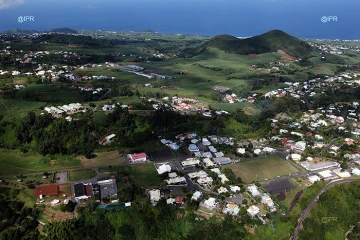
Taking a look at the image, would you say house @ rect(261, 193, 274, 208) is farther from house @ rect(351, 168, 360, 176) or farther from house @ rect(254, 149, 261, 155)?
house @ rect(351, 168, 360, 176)

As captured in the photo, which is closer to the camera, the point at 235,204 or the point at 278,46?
the point at 235,204

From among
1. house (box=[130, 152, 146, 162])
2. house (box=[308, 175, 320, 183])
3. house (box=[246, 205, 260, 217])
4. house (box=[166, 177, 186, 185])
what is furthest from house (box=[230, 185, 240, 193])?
house (box=[130, 152, 146, 162])

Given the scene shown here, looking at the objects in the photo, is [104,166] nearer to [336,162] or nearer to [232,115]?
[232,115]

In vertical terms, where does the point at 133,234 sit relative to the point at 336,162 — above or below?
below

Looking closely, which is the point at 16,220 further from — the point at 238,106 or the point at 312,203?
the point at 238,106

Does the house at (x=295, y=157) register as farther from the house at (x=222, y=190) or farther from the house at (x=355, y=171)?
the house at (x=222, y=190)

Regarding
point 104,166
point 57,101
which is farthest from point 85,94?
point 104,166

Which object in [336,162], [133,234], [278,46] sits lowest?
[133,234]

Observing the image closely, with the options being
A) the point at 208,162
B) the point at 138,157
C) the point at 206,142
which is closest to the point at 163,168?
the point at 138,157
